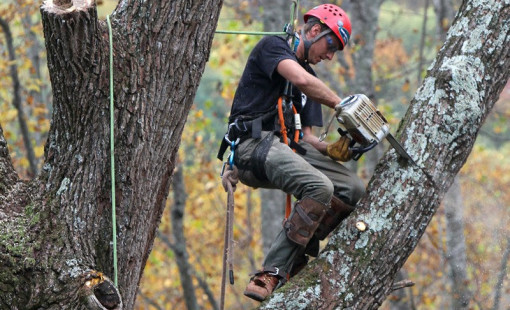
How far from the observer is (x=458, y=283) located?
7582 millimetres

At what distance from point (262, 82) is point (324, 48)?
466 millimetres

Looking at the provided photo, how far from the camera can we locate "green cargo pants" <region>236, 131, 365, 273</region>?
163 inches

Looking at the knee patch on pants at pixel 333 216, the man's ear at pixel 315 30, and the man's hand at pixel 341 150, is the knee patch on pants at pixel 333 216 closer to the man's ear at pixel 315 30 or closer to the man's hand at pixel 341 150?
the man's hand at pixel 341 150

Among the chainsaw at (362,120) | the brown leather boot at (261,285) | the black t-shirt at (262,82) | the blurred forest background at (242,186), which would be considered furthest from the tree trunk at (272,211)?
the chainsaw at (362,120)

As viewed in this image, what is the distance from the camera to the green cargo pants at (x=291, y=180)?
4137 millimetres

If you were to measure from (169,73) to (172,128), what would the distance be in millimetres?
271

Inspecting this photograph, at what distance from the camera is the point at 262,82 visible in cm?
448

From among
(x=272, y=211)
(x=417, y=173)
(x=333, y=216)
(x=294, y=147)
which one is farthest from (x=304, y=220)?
(x=272, y=211)

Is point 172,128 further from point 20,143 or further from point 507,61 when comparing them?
point 20,143

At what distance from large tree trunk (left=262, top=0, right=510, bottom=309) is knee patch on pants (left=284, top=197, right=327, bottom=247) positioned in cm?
28

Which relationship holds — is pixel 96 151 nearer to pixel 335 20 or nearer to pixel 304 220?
pixel 304 220

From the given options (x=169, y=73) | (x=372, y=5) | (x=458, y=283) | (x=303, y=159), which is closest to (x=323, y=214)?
(x=303, y=159)

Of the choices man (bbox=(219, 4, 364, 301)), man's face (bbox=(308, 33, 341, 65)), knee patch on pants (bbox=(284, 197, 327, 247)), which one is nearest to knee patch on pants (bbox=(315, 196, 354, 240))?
man (bbox=(219, 4, 364, 301))

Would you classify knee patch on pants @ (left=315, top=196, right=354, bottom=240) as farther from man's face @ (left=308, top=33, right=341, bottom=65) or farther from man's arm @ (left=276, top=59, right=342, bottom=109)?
man's face @ (left=308, top=33, right=341, bottom=65)
